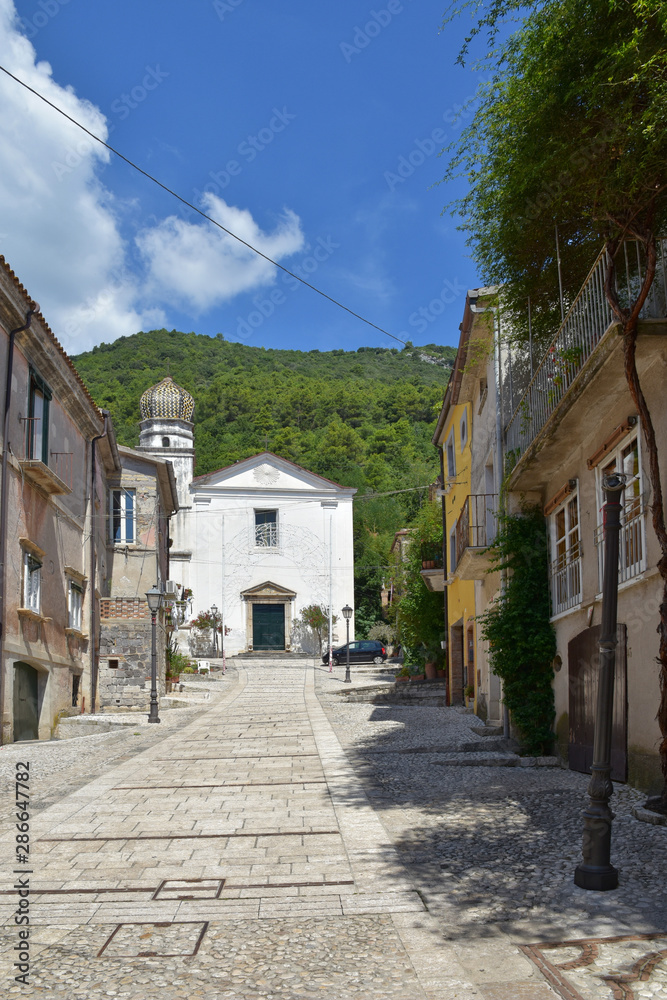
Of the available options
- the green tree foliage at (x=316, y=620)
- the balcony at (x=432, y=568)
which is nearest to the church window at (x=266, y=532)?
the green tree foliage at (x=316, y=620)

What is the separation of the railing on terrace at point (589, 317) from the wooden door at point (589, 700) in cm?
283

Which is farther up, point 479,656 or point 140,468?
point 140,468

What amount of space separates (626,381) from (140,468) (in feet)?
61.9

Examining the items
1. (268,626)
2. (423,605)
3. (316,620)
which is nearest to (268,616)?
(268,626)

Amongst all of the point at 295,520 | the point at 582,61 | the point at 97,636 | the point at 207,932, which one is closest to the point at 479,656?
the point at 97,636

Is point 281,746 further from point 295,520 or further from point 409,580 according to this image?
point 295,520

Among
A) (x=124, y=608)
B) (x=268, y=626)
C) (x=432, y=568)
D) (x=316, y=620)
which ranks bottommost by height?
(x=268, y=626)

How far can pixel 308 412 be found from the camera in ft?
232

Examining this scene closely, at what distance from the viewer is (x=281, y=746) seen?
1352 cm

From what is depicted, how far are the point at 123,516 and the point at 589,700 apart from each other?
17.5 metres

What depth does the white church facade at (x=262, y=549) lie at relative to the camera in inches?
1740

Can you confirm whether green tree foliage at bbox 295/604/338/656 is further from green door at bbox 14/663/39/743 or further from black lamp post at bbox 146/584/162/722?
green door at bbox 14/663/39/743

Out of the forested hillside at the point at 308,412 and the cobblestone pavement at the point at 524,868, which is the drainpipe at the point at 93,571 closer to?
the cobblestone pavement at the point at 524,868

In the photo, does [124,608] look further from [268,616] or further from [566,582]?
[268,616]
